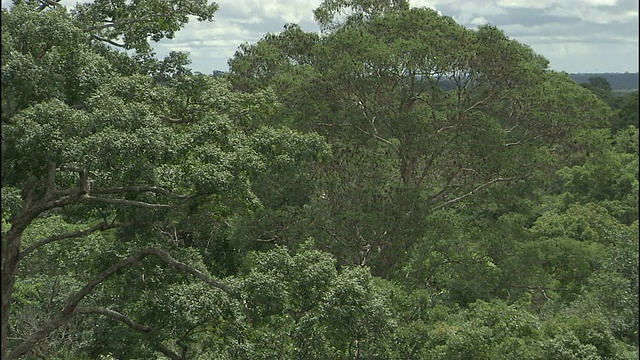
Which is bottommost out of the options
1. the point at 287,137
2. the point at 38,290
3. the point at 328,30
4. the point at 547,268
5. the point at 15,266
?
the point at 547,268

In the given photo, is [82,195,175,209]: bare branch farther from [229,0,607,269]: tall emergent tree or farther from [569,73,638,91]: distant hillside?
[229,0,607,269]: tall emergent tree

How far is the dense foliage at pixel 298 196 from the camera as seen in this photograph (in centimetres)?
787

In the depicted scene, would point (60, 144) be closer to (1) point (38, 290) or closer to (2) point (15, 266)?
(2) point (15, 266)

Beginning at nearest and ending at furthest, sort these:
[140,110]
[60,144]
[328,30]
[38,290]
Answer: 1. [60,144]
2. [140,110]
3. [38,290]
4. [328,30]

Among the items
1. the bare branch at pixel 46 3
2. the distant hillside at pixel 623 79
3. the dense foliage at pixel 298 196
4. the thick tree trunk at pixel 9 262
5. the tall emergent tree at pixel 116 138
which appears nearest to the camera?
the distant hillside at pixel 623 79

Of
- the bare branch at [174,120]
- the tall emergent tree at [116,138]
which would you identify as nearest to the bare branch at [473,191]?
the tall emergent tree at [116,138]

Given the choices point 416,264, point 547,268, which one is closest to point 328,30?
point 416,264

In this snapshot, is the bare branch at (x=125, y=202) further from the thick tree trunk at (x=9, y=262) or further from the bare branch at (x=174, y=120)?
the bare branch at (x=174, y=120)

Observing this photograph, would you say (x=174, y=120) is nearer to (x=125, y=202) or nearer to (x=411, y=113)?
(x=125, y=202)

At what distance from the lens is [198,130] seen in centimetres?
838

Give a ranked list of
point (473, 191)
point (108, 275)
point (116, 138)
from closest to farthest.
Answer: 1. point (116, 138)
2. point (108, 275)
3. point (473, 191)

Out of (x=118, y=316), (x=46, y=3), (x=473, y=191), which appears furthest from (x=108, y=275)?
(x=473, y=191)

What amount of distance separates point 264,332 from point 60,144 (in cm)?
413

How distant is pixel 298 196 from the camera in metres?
14.4
